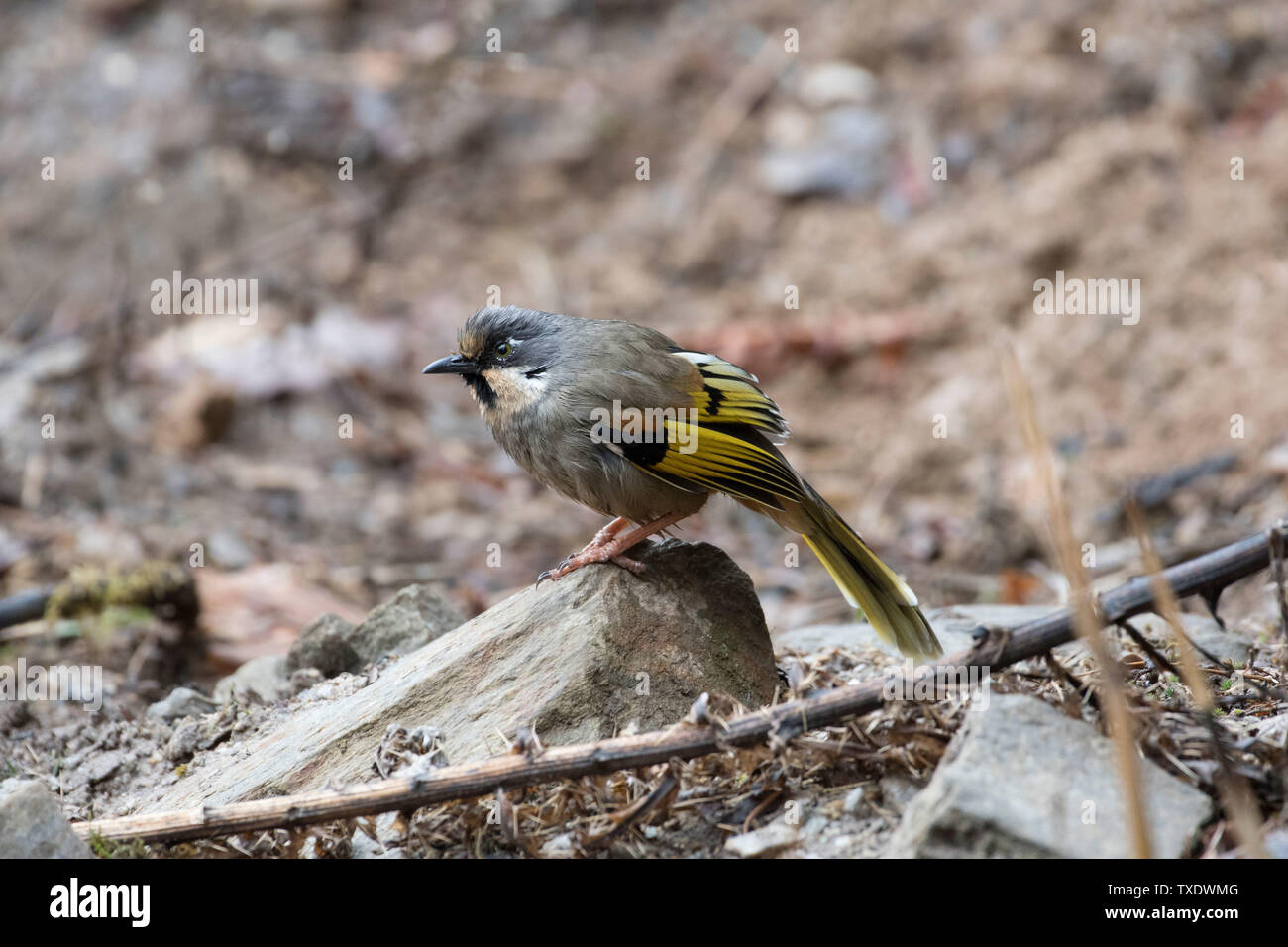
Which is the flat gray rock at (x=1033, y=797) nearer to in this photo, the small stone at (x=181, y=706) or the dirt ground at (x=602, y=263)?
the small stone at (x=181, y=706)

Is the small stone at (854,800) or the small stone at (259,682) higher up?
the small stone at (259,682)

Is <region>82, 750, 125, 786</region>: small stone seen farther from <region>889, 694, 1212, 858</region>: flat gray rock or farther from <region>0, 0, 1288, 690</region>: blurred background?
<region>889, 694, 1212, 858</region>: flat gray rock

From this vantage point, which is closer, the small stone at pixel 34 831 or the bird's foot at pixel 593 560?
the small stone at pixel 34 831

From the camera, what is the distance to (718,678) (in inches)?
133

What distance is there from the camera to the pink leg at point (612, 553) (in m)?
3.67

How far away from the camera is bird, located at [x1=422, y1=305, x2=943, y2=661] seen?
371 cm

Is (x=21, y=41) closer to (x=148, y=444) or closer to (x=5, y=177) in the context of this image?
(x=5, y=177)

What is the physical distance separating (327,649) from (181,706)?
48cm

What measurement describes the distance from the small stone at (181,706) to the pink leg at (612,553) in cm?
124

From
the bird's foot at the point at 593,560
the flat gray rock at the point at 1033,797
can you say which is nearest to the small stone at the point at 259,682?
the bird's foot at the point at 593,560

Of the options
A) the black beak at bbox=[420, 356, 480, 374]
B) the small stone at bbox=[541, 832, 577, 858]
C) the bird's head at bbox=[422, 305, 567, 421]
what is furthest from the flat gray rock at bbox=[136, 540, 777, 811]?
the black beak at bbox=[420, 356, 480, 374]

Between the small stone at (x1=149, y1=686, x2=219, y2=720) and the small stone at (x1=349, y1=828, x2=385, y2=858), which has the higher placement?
the small stone at (x1=149, y1=686, x2=219, y2=720)

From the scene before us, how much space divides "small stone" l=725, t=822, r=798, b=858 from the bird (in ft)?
3.50

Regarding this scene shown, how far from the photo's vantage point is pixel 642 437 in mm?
3736
